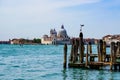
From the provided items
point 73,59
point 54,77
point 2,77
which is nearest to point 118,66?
point 73,59

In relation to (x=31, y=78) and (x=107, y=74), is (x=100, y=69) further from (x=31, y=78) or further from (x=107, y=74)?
(x=31, y=78)

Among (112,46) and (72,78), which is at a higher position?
(112,46)

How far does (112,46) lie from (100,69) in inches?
139

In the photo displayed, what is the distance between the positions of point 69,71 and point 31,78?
4384 millimetres

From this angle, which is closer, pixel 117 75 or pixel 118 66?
pixel 117 75

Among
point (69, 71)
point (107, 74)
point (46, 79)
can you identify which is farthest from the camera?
point (69, 71)

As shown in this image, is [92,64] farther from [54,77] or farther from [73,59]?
[54,77]

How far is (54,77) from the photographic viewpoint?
29.7m

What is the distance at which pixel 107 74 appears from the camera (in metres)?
30.7

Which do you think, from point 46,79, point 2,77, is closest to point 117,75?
point 46,79

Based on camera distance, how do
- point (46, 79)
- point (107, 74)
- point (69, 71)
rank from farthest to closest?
point (69, 71), point (107, 74), point (46, 79)

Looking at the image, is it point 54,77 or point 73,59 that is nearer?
point 54,77

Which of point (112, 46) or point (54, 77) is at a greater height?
point (112, 46)

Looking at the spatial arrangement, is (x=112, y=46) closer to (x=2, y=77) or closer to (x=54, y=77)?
(x=54, y=77)
